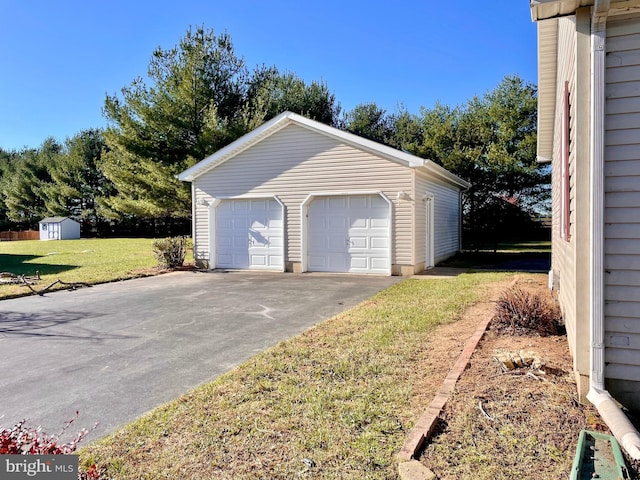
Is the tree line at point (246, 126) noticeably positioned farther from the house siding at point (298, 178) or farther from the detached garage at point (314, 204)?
the detached garage at point (314, 204)

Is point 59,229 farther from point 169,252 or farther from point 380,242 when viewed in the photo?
point 380,242

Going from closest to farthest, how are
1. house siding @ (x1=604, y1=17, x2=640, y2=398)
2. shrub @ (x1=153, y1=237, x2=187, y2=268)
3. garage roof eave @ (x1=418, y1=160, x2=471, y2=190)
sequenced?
house siding @ (x1=604, y1=17, x2=640, y2=398)
garage roof eave @ (x1=418, y1=160, x2=471, y2=190)
shrub @ (x1=153, y1=237, x2=187, y2=268)

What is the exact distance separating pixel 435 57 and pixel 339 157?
45.7ft

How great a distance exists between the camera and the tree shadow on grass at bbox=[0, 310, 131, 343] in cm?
573

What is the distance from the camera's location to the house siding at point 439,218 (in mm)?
11648

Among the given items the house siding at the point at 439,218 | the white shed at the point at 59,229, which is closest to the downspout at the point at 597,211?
the house siding at the point at 439,218

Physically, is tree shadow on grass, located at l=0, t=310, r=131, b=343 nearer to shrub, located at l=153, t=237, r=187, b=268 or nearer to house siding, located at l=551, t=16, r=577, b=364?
house siding, located at l=551, t=16, r=577, b=364

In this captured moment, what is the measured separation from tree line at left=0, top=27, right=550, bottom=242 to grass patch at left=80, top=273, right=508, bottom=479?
16.7 meters

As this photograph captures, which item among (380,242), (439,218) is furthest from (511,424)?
(439,218)

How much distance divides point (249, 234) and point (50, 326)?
7.19m

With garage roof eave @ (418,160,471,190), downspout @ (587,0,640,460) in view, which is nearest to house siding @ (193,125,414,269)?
garage roof eave @ (418,160,471,190)

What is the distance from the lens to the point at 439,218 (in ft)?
46.9

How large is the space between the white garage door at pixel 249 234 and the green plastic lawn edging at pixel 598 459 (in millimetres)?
10398

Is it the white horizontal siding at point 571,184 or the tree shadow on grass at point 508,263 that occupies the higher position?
the white horizontal siding at point 571,184
